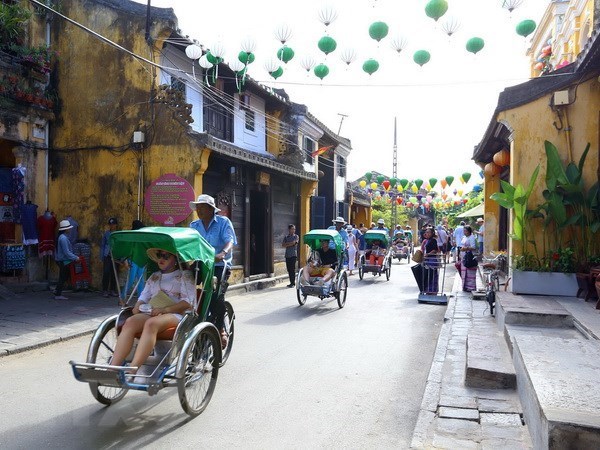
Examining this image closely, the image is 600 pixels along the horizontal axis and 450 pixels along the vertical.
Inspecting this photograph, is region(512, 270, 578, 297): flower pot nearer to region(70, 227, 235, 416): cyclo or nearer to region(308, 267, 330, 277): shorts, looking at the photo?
region(308, 267, 330, 277): shorts

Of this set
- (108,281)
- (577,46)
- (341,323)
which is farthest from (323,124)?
(341,323)

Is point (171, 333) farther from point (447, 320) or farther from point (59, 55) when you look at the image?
point (59, 55)

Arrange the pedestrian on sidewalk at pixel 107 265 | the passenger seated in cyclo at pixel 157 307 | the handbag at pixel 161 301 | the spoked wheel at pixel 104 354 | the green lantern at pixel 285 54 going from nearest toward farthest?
the passenger seated in cyclo at pixel 157 307
the spoked wheel at pixel 104 354
the handbag at pixel 161 301
the green lantern at pixel 285 54
the pedestrian on sidewalk at pixel 107 265

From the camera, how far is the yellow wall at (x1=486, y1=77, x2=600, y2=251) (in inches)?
350

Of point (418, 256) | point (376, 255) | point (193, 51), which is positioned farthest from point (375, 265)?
point (193, 51)

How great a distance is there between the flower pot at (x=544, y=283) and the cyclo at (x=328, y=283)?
133 inches

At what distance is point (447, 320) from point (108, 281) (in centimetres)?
740

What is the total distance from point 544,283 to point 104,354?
23.3 feet

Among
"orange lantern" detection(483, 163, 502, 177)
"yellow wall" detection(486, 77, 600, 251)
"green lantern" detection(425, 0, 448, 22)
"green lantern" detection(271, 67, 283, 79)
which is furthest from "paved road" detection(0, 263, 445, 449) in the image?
"orange lantern" detection(483, 163, 502, 177)

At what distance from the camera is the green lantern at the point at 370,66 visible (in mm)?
9344

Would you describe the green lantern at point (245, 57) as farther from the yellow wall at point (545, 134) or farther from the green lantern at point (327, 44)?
the yellow wall at point (545, 134)

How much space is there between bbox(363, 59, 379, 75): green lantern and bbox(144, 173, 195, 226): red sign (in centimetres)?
461

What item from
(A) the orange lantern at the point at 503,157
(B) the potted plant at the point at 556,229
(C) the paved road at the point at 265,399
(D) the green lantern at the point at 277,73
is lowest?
(C) the paved road at the point at 265,399

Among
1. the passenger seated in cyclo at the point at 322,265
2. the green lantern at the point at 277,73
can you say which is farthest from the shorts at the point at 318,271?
the green lantern at the point at 277,73
